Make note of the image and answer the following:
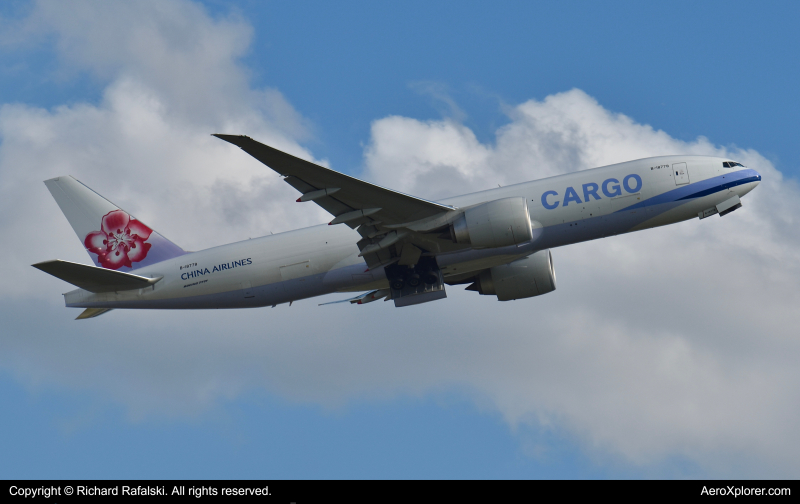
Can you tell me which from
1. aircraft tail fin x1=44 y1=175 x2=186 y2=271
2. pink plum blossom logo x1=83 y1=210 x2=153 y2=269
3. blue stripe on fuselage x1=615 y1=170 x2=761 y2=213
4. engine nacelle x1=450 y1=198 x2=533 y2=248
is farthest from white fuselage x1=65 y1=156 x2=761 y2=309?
engine nacelle x1=450 y1=198 x2=533 y2=248

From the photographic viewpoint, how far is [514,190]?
35906 millimetres

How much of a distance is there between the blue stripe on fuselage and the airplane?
0.15 ft

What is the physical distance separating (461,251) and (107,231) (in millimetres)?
19092

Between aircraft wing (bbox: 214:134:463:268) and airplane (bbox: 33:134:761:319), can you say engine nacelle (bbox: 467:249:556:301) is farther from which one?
aircraft wing (bbox: 214:134:463:268)

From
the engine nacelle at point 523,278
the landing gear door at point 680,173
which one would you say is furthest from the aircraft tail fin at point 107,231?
the landing gear door at point 680,173

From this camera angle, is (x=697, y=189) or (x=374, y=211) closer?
(x=374, y=211)

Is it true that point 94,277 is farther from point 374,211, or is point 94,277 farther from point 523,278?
point 523,278

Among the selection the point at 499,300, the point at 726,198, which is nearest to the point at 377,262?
the point at 499,300

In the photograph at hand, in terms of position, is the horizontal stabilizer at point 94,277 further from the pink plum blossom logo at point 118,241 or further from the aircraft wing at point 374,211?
the aircraft wing at point 374,211

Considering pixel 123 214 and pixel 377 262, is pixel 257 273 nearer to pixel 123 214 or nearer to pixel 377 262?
pixel 377 262

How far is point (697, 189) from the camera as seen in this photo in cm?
3559

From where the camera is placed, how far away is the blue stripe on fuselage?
3535 centimetres

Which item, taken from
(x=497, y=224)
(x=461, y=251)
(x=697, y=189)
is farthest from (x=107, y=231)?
(x=697, y=189)

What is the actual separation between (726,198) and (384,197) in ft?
52.2
